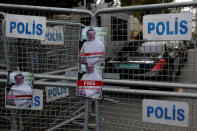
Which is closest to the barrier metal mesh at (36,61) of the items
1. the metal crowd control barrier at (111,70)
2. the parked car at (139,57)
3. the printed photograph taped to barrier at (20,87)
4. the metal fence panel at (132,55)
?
the metal crowd control barrier at (111,70)

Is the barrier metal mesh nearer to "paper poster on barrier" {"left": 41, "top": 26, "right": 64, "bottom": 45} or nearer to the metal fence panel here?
"paper poster on barrier" {"left": 41, "top": 26, "right": 64, "bottom": 45}

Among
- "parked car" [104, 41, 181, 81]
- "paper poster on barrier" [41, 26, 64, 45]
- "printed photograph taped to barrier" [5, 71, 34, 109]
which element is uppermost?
"paper poster on barrier" [41, 26, 64, 45]

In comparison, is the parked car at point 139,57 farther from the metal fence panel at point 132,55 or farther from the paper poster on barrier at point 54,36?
the paper poster on barrier at point 54,36

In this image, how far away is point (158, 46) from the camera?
8.15ft

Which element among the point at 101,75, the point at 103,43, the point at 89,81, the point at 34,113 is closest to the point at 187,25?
the point at 103,43

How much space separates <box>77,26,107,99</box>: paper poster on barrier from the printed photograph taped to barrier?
69cm

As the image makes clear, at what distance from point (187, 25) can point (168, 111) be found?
0.88 meters

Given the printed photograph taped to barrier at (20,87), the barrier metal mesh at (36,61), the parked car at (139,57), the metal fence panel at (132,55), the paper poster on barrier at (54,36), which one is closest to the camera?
the metal fence panel at (132,55)

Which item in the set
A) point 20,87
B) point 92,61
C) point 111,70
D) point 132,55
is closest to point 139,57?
point 132,55

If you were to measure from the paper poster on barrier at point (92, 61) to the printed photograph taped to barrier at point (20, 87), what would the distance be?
69 centimetres

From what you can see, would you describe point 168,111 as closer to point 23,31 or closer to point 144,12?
point 144,12

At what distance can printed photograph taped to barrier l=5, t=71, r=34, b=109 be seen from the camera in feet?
8.55

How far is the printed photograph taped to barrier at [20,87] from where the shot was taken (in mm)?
2607

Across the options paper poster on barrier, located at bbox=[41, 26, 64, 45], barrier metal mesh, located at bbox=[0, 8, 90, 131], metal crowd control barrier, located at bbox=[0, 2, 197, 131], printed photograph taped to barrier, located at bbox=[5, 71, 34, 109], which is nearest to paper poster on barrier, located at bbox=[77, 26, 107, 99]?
metal crowd control barrier, located at bbox=[0, 2, 197, 131]
